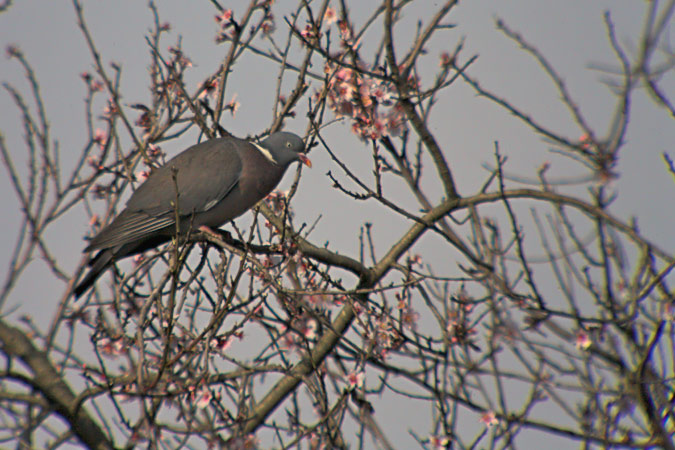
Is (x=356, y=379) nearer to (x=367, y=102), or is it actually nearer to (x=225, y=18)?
(x=367, y=102)

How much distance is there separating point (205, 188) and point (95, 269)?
103 cm

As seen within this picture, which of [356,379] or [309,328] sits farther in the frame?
[309,328]

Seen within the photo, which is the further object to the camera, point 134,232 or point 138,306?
point 134,232

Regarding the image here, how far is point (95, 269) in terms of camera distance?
4.50m

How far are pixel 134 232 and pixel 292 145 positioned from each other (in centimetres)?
142

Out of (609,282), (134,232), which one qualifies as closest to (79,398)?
(134,232)

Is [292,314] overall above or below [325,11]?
below

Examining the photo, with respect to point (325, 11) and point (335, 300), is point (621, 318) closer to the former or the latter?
point (335, 300)

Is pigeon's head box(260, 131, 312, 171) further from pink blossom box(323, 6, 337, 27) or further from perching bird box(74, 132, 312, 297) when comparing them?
pink blossom box(323, 6, 337, 27)

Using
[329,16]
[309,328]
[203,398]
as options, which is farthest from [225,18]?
[203,398]

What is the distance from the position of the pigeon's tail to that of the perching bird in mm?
71

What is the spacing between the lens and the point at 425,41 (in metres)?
4.22

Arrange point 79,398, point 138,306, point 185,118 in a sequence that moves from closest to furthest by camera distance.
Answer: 1. point 79,398
2. point 138,306
3. point 185,118

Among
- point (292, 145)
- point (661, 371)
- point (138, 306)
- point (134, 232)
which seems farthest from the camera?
point (292, 145)
